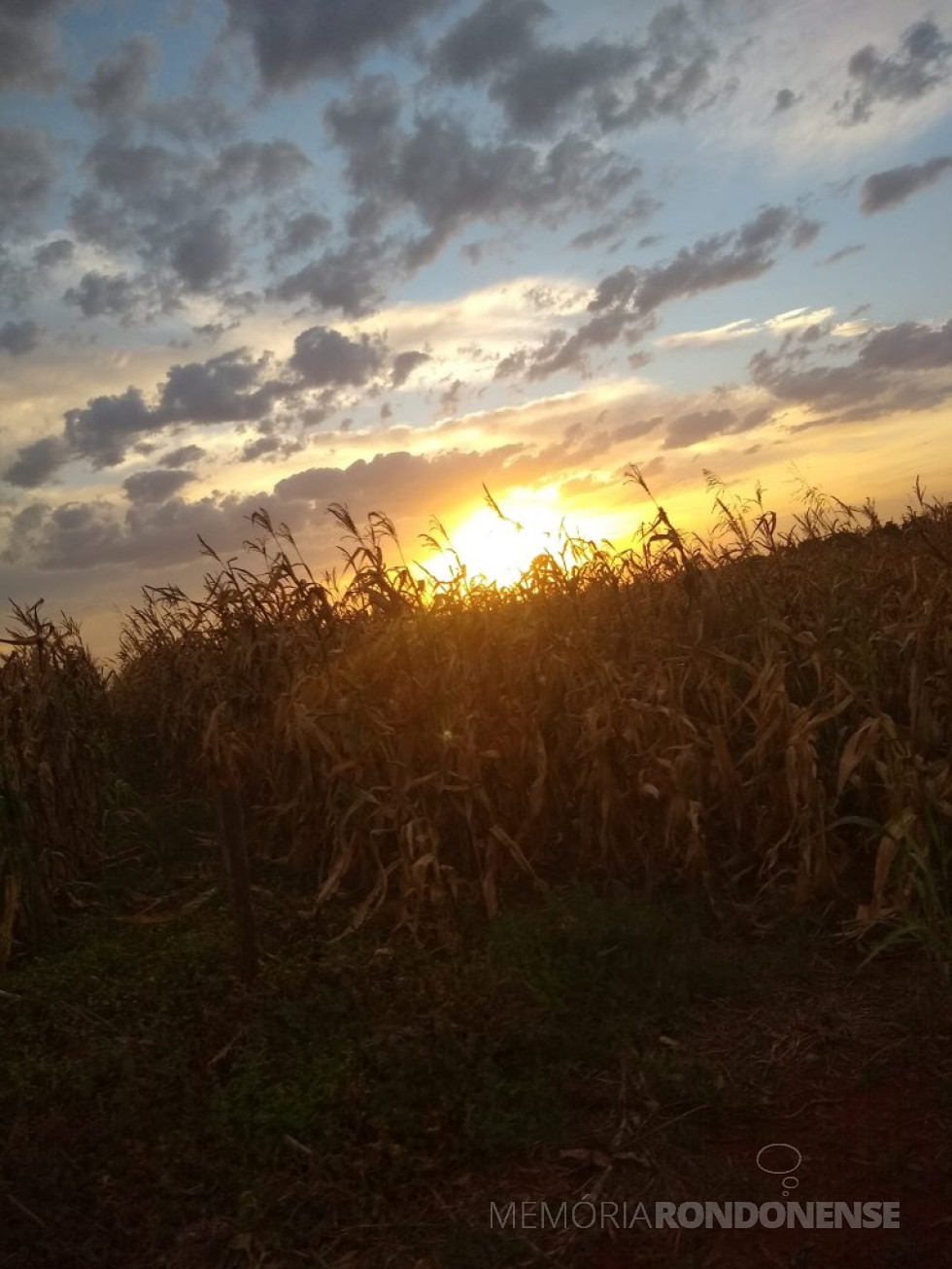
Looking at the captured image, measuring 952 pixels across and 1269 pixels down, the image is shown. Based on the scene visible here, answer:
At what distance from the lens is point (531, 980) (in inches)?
168

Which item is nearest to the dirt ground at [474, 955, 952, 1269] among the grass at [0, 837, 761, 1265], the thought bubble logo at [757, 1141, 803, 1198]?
the thought bubble logo at [757, 1141, 803, 1198]

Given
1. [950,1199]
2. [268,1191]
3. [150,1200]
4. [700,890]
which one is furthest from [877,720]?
[150,1200]

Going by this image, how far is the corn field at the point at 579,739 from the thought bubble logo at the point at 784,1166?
1170mm

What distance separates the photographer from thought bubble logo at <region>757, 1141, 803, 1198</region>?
121 inches

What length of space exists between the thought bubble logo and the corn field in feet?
3.84

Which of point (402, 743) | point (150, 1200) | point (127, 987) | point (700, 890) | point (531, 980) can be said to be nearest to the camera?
point (150, 1200)

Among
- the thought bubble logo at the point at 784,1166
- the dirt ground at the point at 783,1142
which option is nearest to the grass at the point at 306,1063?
the dirt ground at the point at 783,1142

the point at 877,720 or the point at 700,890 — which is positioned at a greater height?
the point at 877,720

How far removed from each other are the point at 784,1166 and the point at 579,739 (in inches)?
99.6

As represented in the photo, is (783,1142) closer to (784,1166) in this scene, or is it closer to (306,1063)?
(784,1166)

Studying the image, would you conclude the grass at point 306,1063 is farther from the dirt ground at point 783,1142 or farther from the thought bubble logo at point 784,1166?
the thought bubble logo at point 784,1166

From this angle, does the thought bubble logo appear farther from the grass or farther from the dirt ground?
the grass

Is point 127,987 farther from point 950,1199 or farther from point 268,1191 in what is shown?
point 950,1199

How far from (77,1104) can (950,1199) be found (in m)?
2.84
